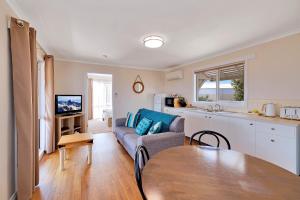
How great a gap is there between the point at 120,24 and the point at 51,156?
120 inches

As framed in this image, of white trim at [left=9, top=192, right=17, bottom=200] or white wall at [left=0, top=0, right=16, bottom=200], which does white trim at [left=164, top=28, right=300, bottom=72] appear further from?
white trim at [left=9, top=192, right=17, bottom=200]

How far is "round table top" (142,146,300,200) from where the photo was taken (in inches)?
33.4

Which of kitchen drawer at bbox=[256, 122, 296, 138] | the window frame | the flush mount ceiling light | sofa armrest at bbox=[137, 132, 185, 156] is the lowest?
sofa armrest at bbox=[137, 132, 185, 156]

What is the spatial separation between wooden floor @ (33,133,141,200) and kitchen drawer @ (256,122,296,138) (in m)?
2.27

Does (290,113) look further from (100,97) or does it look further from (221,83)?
(100,97)

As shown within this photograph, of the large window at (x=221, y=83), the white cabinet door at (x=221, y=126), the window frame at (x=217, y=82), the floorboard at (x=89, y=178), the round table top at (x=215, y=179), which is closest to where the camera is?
the round table top at (x=215, y=179)

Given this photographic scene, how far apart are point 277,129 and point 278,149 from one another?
31cm

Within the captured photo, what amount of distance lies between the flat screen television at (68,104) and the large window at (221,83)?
3.66 meters

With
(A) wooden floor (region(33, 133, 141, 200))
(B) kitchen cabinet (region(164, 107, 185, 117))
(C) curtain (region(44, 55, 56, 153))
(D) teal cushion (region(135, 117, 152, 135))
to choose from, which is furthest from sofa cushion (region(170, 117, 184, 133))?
(C) curtain (region(44, 55, 56, 153))

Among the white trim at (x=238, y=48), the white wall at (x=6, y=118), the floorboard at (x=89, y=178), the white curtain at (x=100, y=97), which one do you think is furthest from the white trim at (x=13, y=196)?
the white curtain at (x=100, y=97)

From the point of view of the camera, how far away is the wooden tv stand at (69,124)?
11.9 feet

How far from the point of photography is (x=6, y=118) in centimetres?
161

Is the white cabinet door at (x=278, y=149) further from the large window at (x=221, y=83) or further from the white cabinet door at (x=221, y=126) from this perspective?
the large window at (x=221, y=83)

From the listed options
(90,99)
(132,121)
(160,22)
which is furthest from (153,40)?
(90,99)
